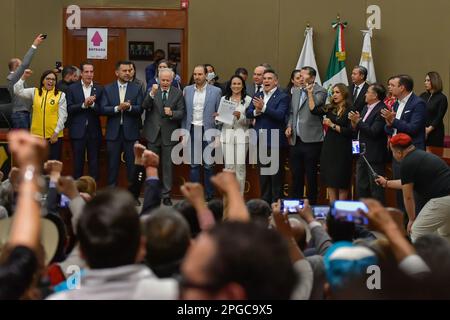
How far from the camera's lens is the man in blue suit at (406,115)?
9211mm

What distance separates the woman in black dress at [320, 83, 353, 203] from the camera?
10.0 m

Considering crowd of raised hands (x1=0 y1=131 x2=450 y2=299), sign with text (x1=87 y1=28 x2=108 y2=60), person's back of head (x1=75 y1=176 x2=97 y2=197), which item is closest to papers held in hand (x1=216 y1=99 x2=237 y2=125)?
sign with text (x1=87 y1=28 x2=108 y2=60)

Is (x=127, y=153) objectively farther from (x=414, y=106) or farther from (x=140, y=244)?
(x=140, y=244)

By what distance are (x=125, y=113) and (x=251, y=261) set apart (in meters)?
8.93

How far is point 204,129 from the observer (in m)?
11.0

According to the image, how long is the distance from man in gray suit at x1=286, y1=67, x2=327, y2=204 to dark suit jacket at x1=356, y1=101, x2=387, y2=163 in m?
0.80

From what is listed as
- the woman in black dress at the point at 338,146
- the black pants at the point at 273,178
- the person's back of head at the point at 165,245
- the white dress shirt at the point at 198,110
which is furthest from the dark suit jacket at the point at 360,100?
the person's back of head at the point at 165,245

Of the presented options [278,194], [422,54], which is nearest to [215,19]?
[422,54]

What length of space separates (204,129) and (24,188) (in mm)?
8355

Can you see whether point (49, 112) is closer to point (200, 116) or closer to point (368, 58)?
point (200, 116)

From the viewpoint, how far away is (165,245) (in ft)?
10.9

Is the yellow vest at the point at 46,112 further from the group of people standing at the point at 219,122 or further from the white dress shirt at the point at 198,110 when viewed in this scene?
the white dress shirt at the point at 198,110

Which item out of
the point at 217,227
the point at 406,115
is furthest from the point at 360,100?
the point at 217,227

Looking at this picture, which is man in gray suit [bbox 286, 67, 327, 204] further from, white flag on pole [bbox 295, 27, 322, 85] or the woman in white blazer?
white flag on pole [bbox 295, 27, 322, 85]
